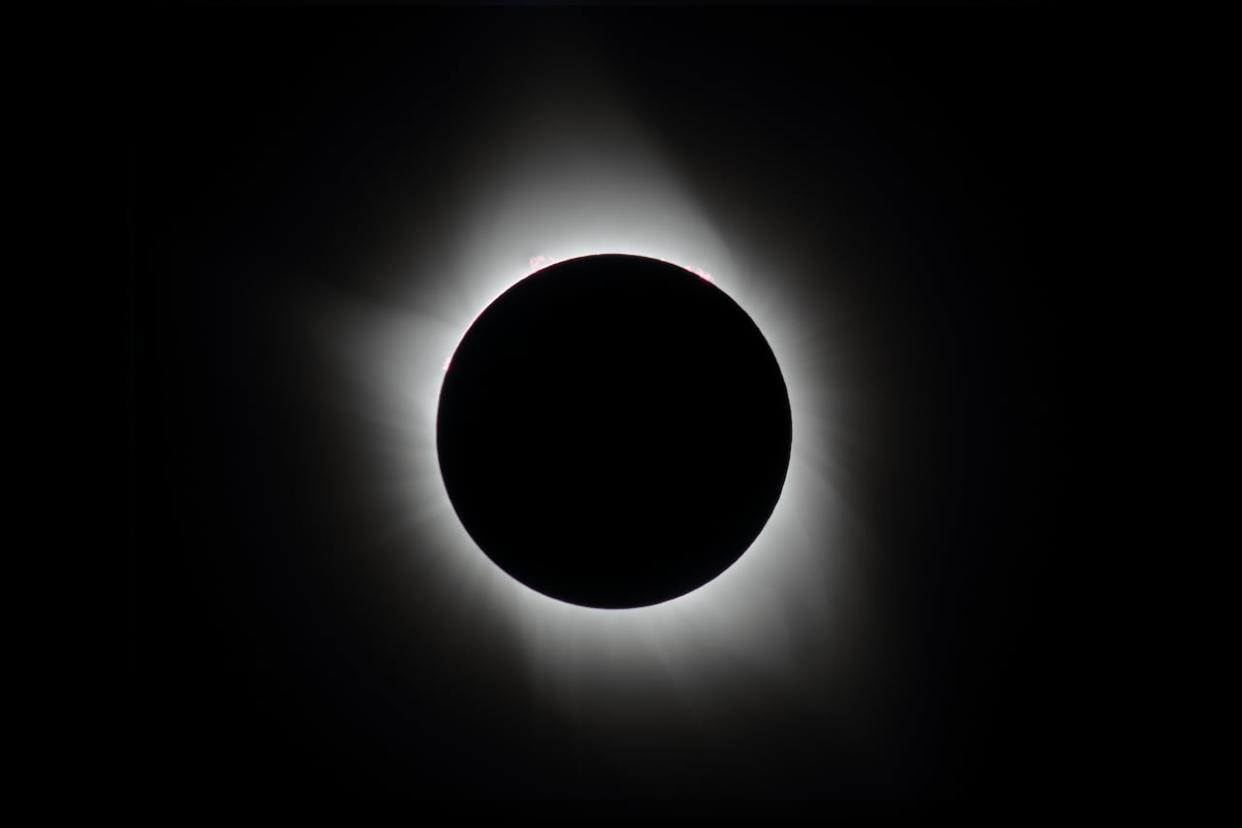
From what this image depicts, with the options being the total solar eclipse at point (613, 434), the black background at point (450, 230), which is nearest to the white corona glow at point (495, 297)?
the black background at point (450, 230)

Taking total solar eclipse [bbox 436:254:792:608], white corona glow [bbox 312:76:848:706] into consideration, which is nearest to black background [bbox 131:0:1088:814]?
white corona glow [bbox 312:76:848:706]

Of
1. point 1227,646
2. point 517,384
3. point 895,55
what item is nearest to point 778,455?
point 517,384

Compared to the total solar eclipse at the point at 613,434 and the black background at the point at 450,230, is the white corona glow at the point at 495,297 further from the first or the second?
the total solar eclipse at the point at 613,434

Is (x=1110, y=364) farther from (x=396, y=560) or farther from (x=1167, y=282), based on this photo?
(x=396, y=560)

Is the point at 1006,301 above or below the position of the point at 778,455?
above

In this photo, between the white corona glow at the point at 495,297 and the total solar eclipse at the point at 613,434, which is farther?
the white corona glow at the point at 495,297

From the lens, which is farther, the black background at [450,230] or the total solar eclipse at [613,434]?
the black background at [450,230]

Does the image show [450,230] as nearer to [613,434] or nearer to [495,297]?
[495,297]
